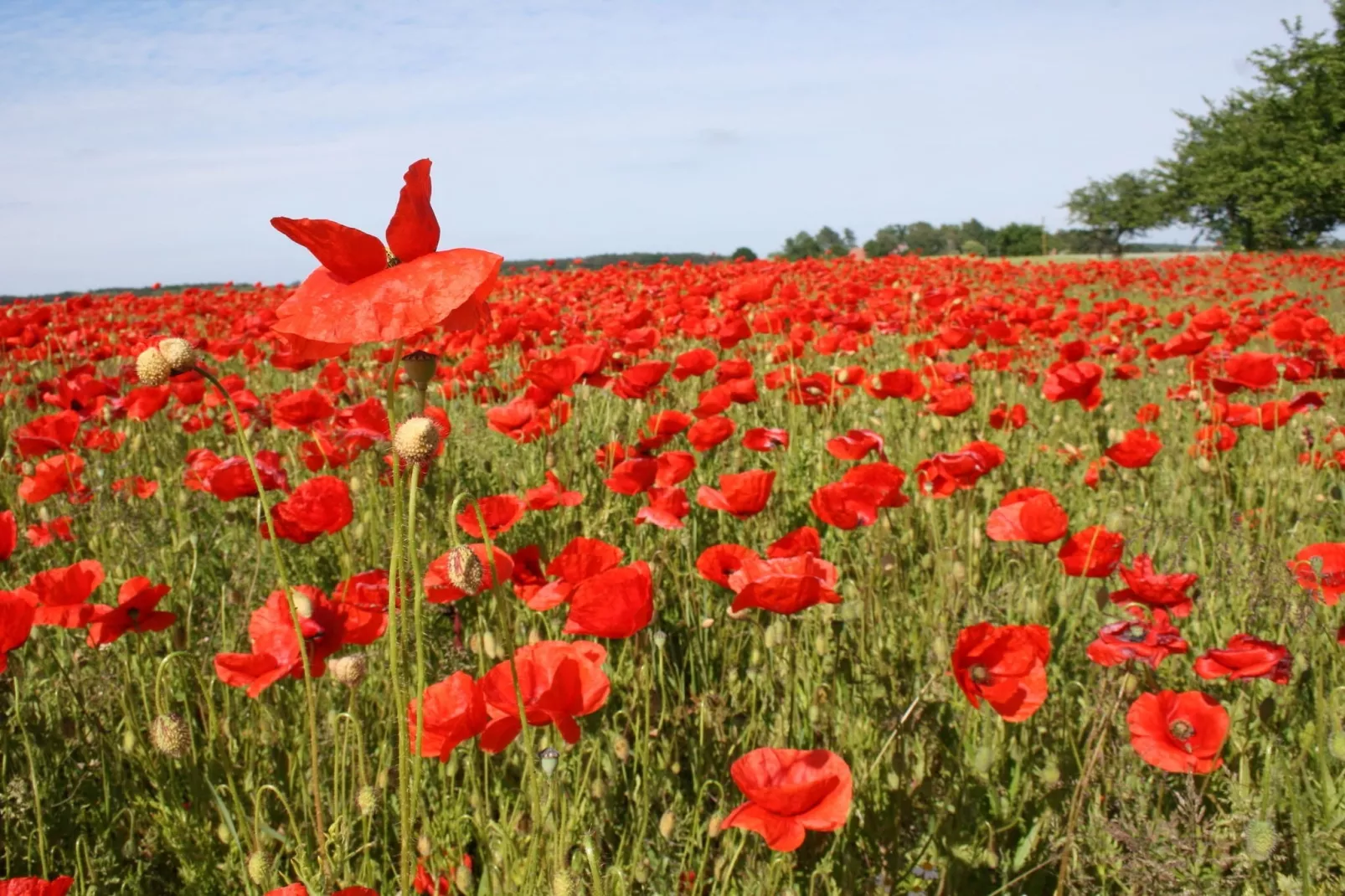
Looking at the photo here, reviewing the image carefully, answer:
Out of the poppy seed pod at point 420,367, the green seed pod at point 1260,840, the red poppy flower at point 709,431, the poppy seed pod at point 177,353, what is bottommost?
the green seed pod at point 1260,840

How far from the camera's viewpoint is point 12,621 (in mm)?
1463

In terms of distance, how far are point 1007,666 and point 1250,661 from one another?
0.38 m

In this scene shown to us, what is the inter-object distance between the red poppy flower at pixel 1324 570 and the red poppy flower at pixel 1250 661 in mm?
172

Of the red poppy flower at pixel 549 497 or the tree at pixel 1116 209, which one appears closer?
the red poppy flower at pixel 549 497

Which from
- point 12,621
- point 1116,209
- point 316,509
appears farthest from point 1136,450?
point 1116,209

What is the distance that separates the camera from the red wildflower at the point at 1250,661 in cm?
145

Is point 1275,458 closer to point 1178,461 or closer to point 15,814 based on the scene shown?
point 1178,461

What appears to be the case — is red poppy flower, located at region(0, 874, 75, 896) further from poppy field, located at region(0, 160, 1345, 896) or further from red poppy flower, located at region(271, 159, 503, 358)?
red poppy flower, located at region(271, 159, 503, 358)

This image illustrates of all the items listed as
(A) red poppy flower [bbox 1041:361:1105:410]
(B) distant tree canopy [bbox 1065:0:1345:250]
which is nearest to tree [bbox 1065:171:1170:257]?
(B) distant tree canopy [bbox 1065:0:1345:250]

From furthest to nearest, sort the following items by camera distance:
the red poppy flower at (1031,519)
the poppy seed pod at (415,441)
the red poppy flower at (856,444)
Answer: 1. the red poppy flower at (856,444)
2. the red poppy flower at (1031,519)
3. the poppy seed pod at (415,441)

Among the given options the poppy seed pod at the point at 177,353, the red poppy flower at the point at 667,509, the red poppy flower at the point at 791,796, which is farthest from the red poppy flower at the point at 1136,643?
the poppy seed pod at the point at 177,353

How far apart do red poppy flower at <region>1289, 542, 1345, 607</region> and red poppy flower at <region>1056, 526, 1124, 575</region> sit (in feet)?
1.00

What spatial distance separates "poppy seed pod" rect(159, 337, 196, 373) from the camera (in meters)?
0.97

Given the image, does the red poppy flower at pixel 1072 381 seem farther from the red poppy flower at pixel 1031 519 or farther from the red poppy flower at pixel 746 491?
the red poppy flower at pixel 746 491
